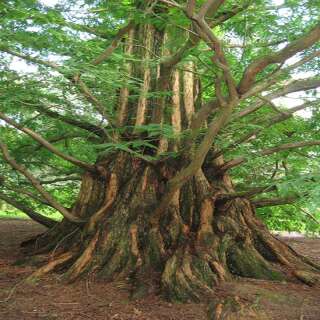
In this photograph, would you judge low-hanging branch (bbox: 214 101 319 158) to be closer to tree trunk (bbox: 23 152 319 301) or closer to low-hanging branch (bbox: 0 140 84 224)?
tree trunk (bbox: 23 152 319 301)

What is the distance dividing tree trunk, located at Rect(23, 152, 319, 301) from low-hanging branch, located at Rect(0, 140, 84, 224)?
321mm

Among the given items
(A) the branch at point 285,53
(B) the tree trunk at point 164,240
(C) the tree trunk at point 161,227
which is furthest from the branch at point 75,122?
(A) the branch at point 285,53

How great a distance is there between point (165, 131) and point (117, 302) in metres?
2.27

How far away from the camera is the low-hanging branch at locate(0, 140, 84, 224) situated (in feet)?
21.0

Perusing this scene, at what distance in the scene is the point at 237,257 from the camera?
6258 mm

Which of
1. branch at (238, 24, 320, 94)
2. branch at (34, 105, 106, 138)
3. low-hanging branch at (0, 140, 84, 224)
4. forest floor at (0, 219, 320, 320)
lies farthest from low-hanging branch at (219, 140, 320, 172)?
low-hanging branch at (0, 140, 84, 224)

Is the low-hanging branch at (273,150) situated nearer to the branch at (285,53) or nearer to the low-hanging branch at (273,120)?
the low-hanging branch at (273,120)

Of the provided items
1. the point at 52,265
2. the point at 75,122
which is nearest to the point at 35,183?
the point at 52,265

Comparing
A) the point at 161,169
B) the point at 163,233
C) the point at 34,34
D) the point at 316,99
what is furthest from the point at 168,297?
the point at 34,34

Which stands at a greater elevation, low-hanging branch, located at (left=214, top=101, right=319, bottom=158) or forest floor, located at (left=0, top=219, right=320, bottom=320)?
low-hanging branch, located at (left=214, top=101, right=319, bottom=158)

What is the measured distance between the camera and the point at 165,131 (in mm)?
5973

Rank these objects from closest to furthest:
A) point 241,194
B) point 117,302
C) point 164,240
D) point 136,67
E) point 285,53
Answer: point 285,53
point 117,302
point 241,194
point 164,240
point 136,67

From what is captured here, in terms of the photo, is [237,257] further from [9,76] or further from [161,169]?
[9,76]

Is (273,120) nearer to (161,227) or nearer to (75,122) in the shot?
(161,227)
